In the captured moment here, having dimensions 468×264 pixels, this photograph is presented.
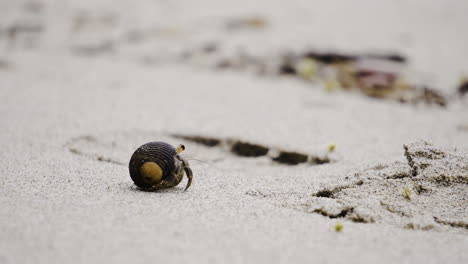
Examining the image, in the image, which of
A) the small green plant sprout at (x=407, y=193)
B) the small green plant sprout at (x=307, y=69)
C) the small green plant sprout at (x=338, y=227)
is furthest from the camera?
the small green plant sprout at (x=307, y=69)

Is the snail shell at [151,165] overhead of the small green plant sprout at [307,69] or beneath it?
beneath

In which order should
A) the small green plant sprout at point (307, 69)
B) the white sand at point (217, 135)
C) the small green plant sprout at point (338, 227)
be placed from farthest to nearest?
1. the small green plant sprout at point (307, 69)
2. the small green plant sprout at point (338, 227)
3. the white sand at point (217, 135)

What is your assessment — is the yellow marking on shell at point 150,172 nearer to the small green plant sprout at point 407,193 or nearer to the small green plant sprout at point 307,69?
the small green plant sprout at point 407,193

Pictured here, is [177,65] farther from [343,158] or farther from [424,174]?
[424,174]

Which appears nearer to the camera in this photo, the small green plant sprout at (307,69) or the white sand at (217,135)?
the white sand at (217,135)

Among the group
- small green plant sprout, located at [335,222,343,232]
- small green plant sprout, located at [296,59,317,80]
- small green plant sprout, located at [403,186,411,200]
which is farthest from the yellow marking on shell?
small green plant sprout, located at [296,59,317,80]

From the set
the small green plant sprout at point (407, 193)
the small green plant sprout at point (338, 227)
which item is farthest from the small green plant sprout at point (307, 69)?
the small green plant sprout at point (338, 227)

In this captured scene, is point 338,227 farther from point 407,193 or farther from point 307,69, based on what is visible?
point 307,69

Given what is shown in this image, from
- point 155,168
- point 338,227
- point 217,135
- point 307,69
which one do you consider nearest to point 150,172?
point 155,168
